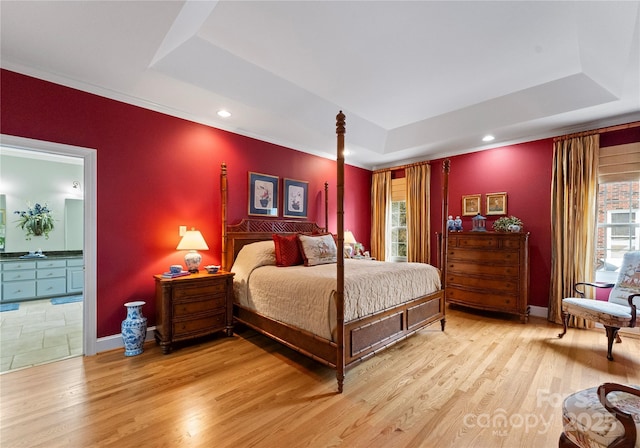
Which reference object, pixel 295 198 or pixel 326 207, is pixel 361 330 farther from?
pixel 326 207

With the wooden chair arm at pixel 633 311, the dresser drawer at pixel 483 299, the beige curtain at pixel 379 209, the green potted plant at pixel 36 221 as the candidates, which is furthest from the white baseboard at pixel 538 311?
the green potted plant at pixel 36 221

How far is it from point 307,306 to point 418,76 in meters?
2.75

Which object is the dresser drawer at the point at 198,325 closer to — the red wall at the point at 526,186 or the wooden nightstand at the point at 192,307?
the wooden nightstand at the point at 192,307

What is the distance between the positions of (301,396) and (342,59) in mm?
3083

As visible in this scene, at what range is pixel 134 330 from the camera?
2.83m

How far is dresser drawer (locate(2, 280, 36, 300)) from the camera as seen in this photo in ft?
15.7

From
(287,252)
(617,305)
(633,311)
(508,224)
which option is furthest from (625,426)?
(508,224)

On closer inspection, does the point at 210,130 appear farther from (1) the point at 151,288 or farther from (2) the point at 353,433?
(2) the point at 353,433

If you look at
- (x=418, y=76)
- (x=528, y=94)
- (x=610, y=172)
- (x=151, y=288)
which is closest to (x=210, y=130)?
(x=151, y=288)

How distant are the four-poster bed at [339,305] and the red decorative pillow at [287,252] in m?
0.14

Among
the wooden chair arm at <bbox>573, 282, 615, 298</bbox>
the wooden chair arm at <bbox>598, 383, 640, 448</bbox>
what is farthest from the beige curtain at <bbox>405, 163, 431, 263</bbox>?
the wooden chair arm at <bbox>598, 383, 640, 448</bbox>

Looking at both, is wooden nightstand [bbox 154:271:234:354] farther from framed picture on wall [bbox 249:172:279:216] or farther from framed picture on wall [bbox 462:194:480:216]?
framed picture on wall [bbox 462:194:480:216]

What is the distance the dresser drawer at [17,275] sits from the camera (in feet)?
15.7

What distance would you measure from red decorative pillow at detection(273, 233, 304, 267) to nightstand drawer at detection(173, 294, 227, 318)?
31.2 inches
